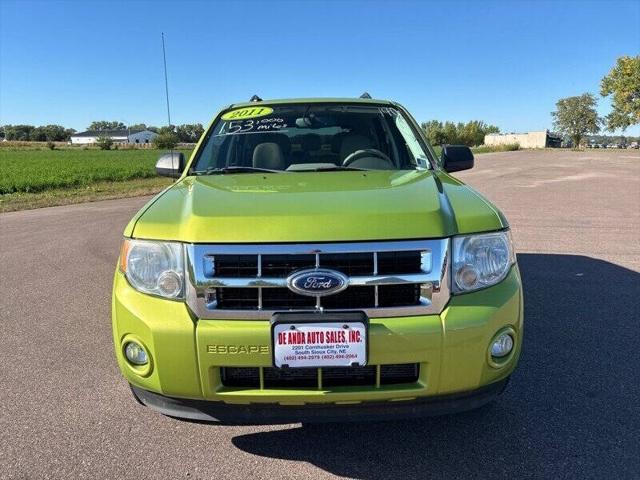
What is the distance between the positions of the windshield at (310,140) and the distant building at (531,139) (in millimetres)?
111749

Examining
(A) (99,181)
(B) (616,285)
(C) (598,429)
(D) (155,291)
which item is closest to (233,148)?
(D) (155,291)

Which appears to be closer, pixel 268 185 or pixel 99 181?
pixel 268 185

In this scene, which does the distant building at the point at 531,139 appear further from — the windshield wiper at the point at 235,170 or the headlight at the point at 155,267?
the headlight at the point at 155,267

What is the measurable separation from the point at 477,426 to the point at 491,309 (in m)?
0.89

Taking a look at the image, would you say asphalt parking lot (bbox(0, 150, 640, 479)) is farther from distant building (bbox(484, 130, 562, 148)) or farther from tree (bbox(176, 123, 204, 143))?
distant building (bbox(484, 130, 562, 148))

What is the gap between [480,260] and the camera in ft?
7.40

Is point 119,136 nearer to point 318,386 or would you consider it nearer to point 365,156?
point 365,156

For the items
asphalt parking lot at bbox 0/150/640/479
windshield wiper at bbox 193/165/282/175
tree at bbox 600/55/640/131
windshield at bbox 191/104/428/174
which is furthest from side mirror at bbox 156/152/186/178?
tree at bbox 600/55/640/131

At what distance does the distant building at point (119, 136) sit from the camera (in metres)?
143

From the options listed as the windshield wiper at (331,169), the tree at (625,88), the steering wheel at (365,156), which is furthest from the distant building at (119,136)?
the windshield wiper at (331,169)

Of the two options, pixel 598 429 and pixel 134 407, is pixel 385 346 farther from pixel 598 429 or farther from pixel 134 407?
pixel 134 407

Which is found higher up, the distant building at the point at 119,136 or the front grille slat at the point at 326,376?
the distant building at the point at 119,136

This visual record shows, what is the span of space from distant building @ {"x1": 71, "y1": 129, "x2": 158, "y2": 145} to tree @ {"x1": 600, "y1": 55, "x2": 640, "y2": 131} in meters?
117

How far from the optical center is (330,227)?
2.10 m
